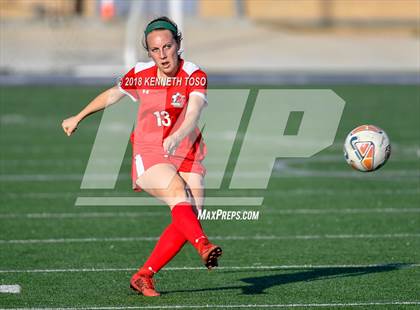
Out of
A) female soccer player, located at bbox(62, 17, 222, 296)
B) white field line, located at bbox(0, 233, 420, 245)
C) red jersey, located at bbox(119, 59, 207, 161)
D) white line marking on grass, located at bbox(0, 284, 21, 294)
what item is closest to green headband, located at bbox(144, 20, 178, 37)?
female soccer player, located at bbox(62, 17, 222, 296)

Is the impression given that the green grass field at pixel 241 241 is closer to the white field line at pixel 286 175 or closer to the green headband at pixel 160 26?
the white field line at pixel 286 175

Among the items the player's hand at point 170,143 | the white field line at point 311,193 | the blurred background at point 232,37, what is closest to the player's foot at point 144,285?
the player's hand at point 170,143

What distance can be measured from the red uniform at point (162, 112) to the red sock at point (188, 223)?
1.20 feet

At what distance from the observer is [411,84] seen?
2931 centimetres

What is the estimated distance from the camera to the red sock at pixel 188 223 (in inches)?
280

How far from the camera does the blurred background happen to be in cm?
3547

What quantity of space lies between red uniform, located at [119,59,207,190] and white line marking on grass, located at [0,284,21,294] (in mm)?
1150

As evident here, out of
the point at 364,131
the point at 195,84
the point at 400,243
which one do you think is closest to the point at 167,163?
the point at 195,84

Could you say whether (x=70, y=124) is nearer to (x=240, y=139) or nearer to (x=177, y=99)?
(x=177, y=99)

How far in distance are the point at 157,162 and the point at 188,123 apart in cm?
51

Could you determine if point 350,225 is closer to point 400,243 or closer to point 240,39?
point 400,243

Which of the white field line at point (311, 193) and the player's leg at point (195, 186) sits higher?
the white field line at point (311, 193)

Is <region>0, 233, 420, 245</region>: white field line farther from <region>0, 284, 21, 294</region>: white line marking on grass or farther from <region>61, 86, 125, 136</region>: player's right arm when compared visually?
<region>61, 86, 125, 136</region>: player's right arm

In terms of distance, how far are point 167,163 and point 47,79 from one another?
24.3 metres
